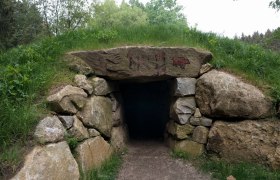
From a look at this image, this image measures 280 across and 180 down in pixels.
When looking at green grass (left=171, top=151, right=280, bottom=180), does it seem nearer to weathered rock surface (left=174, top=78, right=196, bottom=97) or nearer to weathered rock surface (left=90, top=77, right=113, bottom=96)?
weathered rock surface (left=174, top=78, right=196, bottom=97)

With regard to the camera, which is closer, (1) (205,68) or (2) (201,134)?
(2) (201,134)

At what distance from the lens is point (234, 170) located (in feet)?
20.4

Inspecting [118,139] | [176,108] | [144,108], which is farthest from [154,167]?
[144,108]

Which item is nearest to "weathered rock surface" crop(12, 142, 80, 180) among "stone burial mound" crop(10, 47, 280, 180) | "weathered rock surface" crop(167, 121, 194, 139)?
"stone burial mound" crop(10, 47, 280, 180)

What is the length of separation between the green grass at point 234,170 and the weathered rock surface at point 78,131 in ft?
7.44

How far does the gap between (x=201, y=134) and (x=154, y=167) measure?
1184 millimetres

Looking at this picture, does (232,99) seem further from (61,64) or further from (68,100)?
(61,64)

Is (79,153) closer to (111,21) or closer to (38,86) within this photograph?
(38,86)

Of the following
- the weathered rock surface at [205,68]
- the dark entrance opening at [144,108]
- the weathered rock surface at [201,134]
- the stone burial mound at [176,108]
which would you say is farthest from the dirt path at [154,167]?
the dark entrance opening at [144,108]

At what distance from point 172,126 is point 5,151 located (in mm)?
3808

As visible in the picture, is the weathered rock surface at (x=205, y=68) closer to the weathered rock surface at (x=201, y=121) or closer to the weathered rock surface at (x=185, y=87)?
the weathered rock surface at (x=185, y=87)

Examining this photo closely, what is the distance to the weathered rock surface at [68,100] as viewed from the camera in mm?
5750

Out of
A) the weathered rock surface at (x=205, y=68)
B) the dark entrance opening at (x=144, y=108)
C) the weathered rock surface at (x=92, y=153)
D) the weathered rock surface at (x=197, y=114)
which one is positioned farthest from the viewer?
the dark entrance opening at (x=144, y=108)

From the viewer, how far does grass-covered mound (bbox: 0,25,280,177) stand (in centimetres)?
515
